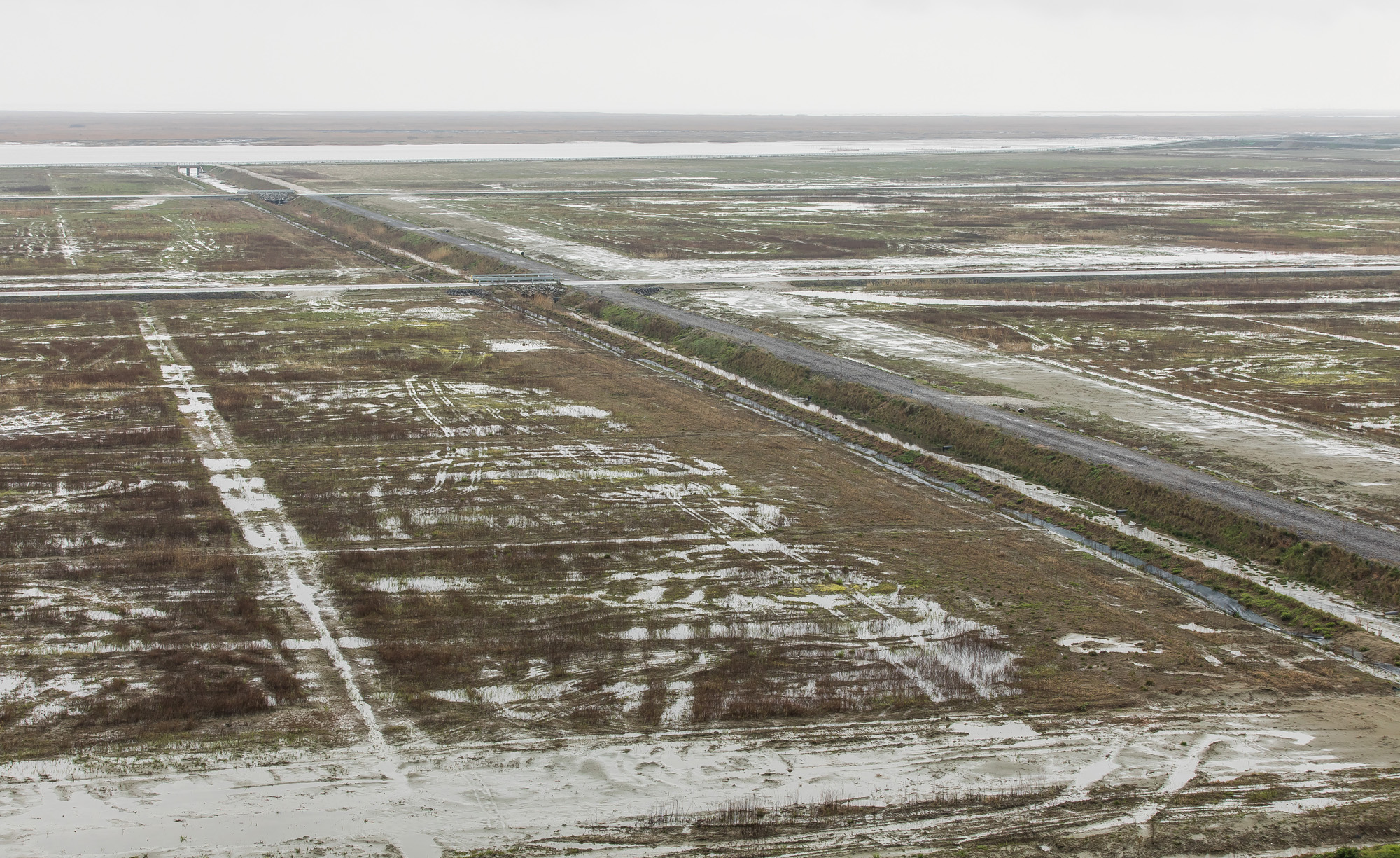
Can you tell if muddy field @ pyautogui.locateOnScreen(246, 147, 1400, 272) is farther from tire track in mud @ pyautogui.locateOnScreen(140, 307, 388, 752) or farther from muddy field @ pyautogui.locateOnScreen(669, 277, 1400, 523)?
tire track in mud @ pyautogui.locateOnScreen(140, 307, 388, 752)

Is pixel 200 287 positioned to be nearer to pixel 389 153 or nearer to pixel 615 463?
pixel 615 463

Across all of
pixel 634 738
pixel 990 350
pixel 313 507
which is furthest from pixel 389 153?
pixel 634 738

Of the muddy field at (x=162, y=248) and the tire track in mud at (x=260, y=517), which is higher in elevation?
the muddy field at (x=162, y=248)

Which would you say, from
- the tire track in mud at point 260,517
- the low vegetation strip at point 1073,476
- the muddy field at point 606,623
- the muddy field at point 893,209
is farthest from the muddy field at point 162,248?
the low vegetation strip at point 1073,476

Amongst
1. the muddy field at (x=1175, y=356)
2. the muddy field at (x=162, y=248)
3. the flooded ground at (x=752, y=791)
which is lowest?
the flooded ground at (x=752, y=791)

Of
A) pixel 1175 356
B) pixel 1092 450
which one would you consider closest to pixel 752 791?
pixel 1092 450

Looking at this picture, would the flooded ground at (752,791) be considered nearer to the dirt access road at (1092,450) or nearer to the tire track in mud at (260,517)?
the tire track in mud at (260,517)

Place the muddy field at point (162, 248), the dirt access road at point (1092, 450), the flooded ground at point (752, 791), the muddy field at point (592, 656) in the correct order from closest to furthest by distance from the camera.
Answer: the flooded ground at point (752, 791)
the muddy field at point (592, 656)
the dirt access road at point (1092, 450)
the muddy field at point (162, 248)

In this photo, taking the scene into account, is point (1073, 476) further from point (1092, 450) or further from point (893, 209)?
point (893, 209)
